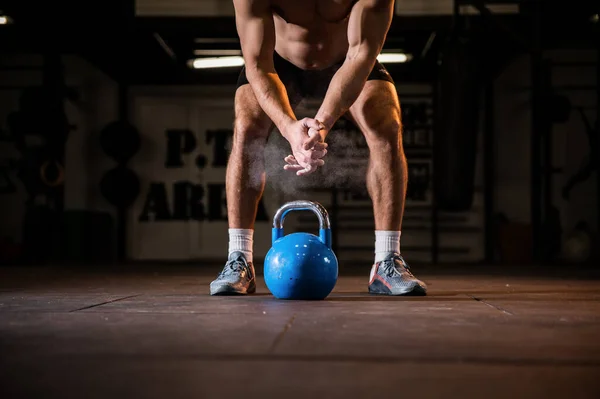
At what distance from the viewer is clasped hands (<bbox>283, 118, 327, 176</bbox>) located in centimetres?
259

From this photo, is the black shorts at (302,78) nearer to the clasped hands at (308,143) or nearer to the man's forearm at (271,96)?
the man's forearm at (271,96)

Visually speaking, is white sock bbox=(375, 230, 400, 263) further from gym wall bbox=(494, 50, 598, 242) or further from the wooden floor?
gym wall bbox=(494, 50, 598, 242)

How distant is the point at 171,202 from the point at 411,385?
8467mm

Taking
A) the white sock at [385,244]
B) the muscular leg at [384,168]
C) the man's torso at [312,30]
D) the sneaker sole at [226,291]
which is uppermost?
the man's torso at [312,30]

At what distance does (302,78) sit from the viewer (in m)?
3.29

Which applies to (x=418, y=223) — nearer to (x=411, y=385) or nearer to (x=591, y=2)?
(x=591, y=2)

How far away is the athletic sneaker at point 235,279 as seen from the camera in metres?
2.99

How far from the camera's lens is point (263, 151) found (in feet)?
10.5

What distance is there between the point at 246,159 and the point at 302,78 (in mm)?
451

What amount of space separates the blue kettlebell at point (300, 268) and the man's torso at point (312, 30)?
745mm

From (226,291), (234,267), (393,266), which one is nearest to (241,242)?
(234,267)

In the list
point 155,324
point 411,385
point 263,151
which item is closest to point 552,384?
point 411,385

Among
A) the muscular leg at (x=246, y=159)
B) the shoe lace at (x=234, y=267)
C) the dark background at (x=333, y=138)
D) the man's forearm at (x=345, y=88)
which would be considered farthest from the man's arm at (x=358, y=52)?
the dark background at (x=333, y=138)

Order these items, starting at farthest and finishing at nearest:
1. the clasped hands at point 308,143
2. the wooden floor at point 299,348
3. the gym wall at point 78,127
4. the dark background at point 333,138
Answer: the gym wall at point 78,127, the dark background at point 333,138, the clasped hands at point 308,143, the wooden floor at point 299,348
